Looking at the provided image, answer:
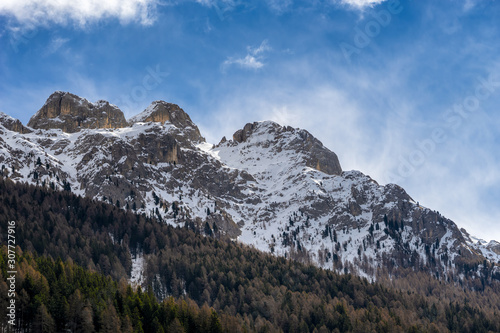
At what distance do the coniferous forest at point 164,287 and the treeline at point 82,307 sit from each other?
21 cm

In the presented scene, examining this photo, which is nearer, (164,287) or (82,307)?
(82,307)

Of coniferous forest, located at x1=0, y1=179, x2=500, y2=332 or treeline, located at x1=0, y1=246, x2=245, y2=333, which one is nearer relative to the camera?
treeline, located at x1=0, y1=246, x2=245, y2=333

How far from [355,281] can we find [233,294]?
50695 mm

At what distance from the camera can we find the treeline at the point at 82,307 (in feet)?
→ 285

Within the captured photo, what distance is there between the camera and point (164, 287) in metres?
158

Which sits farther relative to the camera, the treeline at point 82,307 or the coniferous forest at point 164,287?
the coniferous forest at point 164,287

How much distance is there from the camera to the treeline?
87.0 m

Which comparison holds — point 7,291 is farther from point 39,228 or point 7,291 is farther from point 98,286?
point 39,228

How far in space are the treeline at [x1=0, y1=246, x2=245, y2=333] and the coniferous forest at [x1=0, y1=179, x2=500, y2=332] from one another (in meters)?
0.21

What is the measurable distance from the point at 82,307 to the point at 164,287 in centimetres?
6774

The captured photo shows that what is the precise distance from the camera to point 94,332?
88.4 m

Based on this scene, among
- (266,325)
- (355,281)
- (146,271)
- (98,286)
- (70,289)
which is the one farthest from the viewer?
(355,281)

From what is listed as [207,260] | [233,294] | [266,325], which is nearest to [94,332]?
[266,325]

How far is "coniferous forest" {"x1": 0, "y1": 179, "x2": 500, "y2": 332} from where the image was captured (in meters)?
94.6
